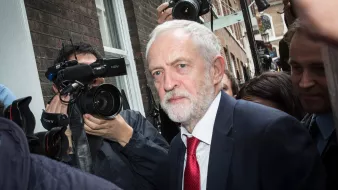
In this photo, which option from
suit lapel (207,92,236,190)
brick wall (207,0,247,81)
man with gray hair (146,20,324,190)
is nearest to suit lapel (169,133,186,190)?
man with gray hair (146,20,324,190)

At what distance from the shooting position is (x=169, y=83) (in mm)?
1529

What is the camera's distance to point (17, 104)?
1.12 meters

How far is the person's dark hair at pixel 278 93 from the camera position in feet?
7.03

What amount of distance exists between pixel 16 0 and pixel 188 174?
1886 millimetres

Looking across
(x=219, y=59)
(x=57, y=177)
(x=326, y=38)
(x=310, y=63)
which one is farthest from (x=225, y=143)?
(x=326, y=38)

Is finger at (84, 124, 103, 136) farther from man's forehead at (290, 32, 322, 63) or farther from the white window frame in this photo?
the white window frame

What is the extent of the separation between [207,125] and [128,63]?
3126 mm

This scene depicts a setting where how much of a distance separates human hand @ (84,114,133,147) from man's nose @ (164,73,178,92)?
36cm

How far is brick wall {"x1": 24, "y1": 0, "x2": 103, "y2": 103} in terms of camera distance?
2.70 meters

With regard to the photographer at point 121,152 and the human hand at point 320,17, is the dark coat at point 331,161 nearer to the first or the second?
the photographer at point 121,152

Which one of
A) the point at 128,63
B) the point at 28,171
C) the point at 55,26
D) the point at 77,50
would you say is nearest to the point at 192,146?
the point at 28,171

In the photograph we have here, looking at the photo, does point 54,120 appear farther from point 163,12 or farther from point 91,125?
point 163,12

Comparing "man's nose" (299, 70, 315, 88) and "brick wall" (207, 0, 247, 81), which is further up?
"brick wall" (207, 0, 247, 81)

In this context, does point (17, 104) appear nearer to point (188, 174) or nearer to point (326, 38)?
point (188, 174)
